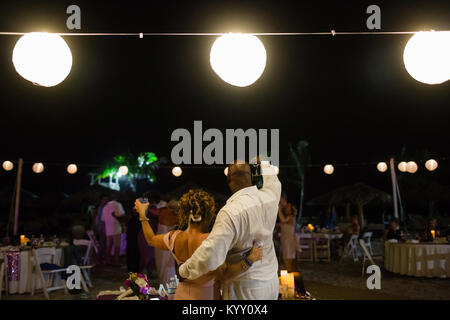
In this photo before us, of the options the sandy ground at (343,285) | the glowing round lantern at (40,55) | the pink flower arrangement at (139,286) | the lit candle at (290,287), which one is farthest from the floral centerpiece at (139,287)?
the sandy ground at (343,285)

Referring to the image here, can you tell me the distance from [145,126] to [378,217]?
61.1 feet

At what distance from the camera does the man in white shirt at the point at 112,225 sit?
365 inches

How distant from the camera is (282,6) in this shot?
462 cm

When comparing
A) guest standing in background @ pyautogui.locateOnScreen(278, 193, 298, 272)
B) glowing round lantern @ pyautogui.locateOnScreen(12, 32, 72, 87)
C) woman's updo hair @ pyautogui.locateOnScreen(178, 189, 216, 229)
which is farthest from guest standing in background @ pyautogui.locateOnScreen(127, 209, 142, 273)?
woman's updo hair @ pyautogui.locateOnScreen(178, 189, 216, 229)

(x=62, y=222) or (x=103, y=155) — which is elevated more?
(x=103, y=155)

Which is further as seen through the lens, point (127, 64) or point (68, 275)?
point (127, 64)

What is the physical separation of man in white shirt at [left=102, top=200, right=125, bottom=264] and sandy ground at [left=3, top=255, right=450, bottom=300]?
65 cm

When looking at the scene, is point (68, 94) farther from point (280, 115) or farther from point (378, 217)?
point (378, 217)

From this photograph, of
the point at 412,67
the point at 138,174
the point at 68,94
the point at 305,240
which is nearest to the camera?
the point at 412,67

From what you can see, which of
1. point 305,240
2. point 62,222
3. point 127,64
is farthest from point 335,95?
point 62,222

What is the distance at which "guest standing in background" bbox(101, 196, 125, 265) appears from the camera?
9.27 metres

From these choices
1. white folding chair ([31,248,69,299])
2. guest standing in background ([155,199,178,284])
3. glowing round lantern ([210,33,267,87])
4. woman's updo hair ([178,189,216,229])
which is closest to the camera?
woman's updo hair ([178,189,216,229])

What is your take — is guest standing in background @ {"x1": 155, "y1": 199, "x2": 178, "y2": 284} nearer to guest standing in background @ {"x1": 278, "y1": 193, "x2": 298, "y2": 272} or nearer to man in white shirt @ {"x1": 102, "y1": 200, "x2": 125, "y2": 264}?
guest standing in background @ {"x1": 278, "y1": 193, "x2": 298, "y2": 272}

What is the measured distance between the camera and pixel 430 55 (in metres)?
2.57
